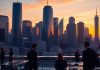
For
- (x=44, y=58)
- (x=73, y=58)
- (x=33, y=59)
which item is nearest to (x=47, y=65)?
(x=44, y=58)

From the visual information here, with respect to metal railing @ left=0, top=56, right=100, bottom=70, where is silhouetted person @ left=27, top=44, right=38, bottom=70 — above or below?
above

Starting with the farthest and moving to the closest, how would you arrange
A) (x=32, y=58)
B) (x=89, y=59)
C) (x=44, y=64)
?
(x=44, y=64)
(x=32, y=58)
(x=89, y=59)

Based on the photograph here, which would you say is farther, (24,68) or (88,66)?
(24,68)

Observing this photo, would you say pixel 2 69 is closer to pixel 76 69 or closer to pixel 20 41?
pixel 76 69

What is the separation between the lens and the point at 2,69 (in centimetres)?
2484

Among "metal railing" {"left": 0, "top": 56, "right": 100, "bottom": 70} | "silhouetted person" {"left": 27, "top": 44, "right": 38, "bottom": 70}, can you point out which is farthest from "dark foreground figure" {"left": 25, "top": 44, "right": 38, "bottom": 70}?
"metal railing" {"left": 0, "top": 56, "right": 100, "bottom": 70}

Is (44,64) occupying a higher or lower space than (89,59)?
lower

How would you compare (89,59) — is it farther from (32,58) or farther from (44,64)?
(44,64)

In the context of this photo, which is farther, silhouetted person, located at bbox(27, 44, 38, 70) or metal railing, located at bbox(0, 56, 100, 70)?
metal railing, located at bbox(0, 56, 100, 70)

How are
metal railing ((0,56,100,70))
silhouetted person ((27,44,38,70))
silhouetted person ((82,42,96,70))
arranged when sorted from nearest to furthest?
silhouetted person ((82,42,96,70)) → silhouetted person ((27,44,38,70)) → metal railing ((0,56,100,70))

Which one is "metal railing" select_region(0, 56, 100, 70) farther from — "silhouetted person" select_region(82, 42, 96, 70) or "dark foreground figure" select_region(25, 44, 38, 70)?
"silhouetted person" select_region(82, 42, 96, 70)

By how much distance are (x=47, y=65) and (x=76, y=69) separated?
521 centimetres

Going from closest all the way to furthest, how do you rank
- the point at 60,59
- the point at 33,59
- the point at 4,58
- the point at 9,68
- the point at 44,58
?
the point at 60,59 < the point at 33,59 < the point at 9,68 < the point at 44,58 < the point at 4,58

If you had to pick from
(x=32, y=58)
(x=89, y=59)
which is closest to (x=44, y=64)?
(x=32, y=58)
